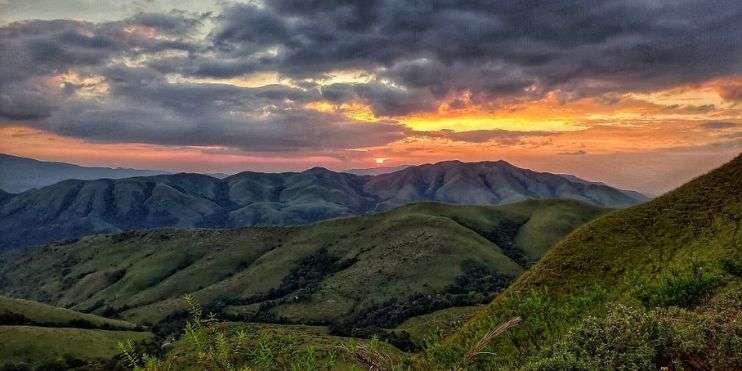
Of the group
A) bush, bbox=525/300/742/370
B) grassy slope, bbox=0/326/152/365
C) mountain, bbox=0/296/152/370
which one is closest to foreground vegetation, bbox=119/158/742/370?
bush, bbox=525/300/742/370

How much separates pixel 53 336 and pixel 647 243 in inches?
6276

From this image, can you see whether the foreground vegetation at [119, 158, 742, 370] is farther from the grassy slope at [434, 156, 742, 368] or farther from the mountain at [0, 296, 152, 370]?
the mountain at [0, 296, 152, 370]

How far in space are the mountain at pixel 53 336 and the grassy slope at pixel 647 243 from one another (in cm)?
12218

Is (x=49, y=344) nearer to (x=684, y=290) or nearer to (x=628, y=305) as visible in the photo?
(x=628, y=305)

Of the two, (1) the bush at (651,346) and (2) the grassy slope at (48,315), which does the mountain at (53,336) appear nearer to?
(2) the grassy slope at (48,315)

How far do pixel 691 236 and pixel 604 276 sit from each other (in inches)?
543

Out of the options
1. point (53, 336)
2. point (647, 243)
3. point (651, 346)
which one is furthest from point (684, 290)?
point (53, 336)

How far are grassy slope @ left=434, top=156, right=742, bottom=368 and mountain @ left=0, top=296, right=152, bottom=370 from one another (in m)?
122

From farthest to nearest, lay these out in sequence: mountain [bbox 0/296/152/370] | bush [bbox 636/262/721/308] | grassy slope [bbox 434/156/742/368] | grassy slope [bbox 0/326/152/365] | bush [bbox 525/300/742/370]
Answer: grassy slope [bbox 0/326/152/365]
mountain [bbox 0/296/152/370]
grassy slope [bbox 434/156/742/368]
bush [bbox 636/262/721/308]
bush [bbox 525/300/742/370]

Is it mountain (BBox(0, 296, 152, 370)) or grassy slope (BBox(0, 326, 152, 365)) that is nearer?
mountain (BBox(0, 296, 152, 370))

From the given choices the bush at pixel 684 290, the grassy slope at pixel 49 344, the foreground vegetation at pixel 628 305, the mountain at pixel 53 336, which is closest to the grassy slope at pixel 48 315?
the mountain at pixel 53 336

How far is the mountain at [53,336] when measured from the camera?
432ft

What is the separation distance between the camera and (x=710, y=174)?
280 feet

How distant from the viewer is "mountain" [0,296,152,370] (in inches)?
5187
